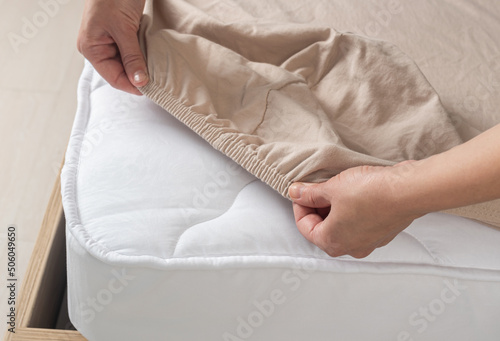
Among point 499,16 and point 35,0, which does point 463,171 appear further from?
point 35,0

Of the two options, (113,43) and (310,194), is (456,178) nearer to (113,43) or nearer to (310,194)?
(310,194)

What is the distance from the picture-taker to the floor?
4.32 feet

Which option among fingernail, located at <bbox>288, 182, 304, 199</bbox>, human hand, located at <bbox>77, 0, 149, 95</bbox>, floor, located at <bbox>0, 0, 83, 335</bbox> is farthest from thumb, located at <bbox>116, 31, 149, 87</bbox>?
floor, located at <bbox>0, 0, 83, 335</bbox>

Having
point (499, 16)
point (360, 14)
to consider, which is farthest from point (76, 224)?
point (499, 16)

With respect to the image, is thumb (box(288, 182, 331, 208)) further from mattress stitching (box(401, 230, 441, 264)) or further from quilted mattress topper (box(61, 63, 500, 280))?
mattress stitching (box(401, 230, 441, 264))

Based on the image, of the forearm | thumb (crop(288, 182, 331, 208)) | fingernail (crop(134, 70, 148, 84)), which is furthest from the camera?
fingernail (crop(134, 70, 148, 84))

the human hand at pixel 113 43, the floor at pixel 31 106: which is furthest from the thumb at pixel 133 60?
the floor at pixel 31 106

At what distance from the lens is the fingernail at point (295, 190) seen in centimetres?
76

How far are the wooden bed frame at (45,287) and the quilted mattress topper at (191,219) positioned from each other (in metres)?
0.24

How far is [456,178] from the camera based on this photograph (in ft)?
2.09

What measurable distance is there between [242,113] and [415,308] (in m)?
0.41

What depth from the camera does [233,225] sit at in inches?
30.5

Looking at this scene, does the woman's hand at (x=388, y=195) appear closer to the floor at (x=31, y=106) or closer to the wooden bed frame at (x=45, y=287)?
the wooden bed frame at (x=45, y=287)

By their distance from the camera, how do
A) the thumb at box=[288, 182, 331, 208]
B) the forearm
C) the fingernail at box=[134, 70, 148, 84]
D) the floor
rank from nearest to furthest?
the forearm → the thumb at box=[288, 182, 331, 208] → the fingernail at box=[134, 70, 148, 84] → the floor
